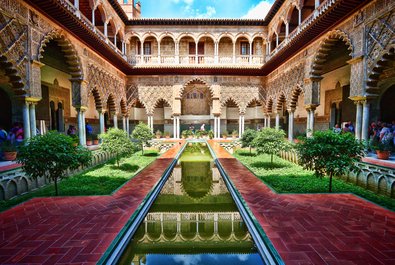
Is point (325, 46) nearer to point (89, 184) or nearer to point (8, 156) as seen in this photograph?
point (89, 184)

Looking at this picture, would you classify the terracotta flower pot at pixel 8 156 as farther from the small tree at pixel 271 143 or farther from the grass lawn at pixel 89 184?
the small tree at pixel 271 143

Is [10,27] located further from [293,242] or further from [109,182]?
[293,242]

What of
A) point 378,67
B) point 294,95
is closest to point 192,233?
point 378,67

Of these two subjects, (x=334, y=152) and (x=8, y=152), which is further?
(x=8, y=152)

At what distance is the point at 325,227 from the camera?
3441 mm

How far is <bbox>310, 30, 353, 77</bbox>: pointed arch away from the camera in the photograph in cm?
888

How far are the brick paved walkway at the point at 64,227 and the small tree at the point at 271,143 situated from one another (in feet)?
18.1

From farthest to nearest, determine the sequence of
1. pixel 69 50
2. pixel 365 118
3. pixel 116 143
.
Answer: pixel 69 50 < pixel 116 143 < pixel 365 118

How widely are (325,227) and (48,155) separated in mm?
5817

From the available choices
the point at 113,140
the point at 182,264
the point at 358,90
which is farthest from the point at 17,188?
the point at 358,90

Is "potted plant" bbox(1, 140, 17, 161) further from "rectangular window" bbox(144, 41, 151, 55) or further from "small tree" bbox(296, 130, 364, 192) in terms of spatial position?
"rectangular window" bbox(144, 41, 151, 55)

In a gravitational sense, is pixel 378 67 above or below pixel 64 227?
above

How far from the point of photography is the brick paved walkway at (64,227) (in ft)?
9.02

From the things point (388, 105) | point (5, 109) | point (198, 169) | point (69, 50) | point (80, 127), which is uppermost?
point (69, 50)
